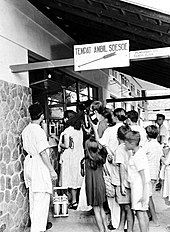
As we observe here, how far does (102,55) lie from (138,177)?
1.52 meters

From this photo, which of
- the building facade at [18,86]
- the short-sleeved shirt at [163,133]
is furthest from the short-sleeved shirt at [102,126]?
the short-sleeved shirt at [163,133]

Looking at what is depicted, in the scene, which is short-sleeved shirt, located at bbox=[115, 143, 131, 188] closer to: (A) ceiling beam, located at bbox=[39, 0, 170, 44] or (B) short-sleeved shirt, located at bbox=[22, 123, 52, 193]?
(B) short-sleeved shirt, located at bbox=[22, 123, 52, 193]

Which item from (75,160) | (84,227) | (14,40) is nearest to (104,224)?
(84,227)

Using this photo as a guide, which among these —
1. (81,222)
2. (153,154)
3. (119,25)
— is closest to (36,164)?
(81,222)

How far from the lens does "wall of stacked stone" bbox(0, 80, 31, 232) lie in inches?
180

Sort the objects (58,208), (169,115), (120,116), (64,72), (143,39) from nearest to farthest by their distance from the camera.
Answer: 1. (120,116)
2. (58,208)
3. (143,39)
4. (64,72)
5. (169,115)

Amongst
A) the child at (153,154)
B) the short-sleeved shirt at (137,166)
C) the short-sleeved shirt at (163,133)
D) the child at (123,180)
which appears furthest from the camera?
the short-sleeved shirt at (163,133)

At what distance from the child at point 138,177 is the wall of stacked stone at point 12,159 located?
63.1 inches

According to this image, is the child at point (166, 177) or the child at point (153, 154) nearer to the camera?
the child at point (166, 177)

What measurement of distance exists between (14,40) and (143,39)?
2.15 meters

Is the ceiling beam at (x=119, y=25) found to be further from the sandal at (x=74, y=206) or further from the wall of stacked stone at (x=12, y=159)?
the sandal at (x=74, y=206)

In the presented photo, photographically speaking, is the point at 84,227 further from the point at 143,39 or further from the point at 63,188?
the point at 143,39

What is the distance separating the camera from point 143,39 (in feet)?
19.6

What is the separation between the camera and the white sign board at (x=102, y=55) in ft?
14.2
